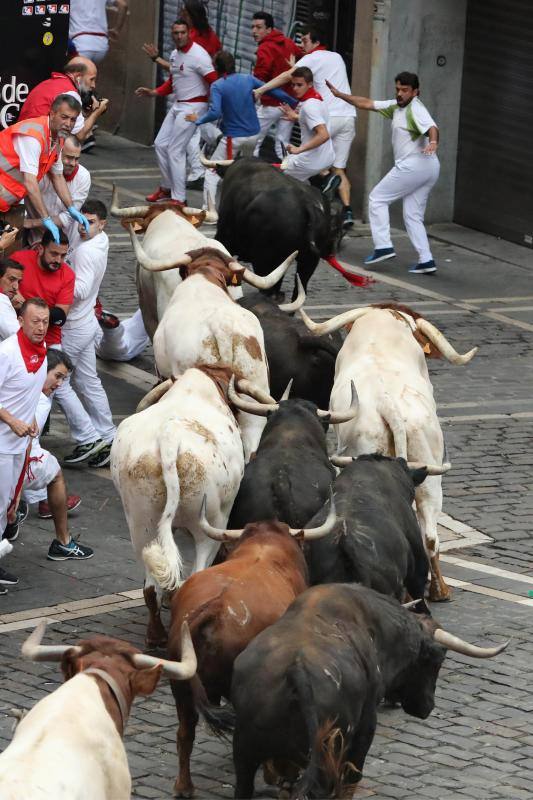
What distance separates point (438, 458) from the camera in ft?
35.4

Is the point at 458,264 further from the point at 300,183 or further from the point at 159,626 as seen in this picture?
the point at 159,626

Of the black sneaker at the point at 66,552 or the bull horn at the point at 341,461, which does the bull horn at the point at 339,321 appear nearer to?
the bull horn at the point at 341,461

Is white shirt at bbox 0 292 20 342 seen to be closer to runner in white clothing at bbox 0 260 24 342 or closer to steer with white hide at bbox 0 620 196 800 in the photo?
runner in white clothing at bbox 0 260 24 342

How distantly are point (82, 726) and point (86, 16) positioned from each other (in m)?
18.5

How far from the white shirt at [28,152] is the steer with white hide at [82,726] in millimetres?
6829

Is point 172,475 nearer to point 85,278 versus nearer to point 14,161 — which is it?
point 85,278

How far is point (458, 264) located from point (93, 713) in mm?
14235

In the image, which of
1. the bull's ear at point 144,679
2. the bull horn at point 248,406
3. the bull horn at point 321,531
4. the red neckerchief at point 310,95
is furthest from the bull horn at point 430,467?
the red neckerchief at point 310,95

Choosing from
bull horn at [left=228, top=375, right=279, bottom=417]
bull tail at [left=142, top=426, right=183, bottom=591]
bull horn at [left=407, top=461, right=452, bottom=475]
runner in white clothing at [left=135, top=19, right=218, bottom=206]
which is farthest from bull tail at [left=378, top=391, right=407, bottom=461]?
runner in white clothing at [left=135, top=19, right=218, bottom=206]

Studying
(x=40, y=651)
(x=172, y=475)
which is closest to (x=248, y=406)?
(x=172, y=475)

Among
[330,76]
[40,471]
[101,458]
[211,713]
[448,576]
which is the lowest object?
[101,458]

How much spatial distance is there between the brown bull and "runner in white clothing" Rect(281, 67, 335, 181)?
34.9ft

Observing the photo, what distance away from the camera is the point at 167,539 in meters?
9.33

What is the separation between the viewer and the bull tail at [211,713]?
25.4ft
